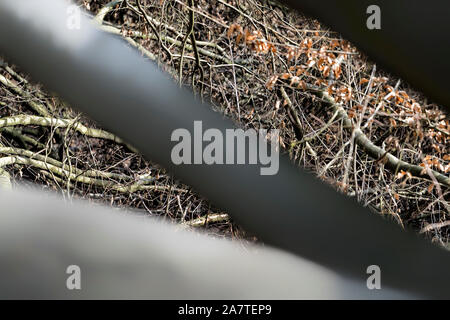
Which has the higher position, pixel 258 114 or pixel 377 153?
pixel 258 114

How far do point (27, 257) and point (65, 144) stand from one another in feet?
6.59

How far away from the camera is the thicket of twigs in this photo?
218 centimetres

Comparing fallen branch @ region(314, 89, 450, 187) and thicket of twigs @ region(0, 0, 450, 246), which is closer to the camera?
fallen branch @ region(314, 89, 450, 187)

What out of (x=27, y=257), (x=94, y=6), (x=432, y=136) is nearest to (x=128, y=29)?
(x=94, y=6)

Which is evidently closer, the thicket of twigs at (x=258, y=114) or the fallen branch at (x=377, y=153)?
the fallen branch at (x=377, y=153)

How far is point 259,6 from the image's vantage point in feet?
7.48

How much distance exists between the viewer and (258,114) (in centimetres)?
229

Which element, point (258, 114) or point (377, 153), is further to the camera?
point (258, 114)

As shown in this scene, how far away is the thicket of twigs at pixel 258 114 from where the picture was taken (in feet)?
7.14

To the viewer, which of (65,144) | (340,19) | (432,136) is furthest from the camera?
(432,136)

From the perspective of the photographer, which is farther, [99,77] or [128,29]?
[128,29]
